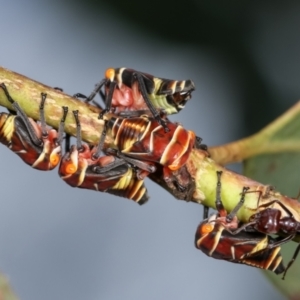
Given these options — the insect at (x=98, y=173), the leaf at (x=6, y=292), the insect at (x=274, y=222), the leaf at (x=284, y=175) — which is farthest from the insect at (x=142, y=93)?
the leaf at (x=6, y=292)

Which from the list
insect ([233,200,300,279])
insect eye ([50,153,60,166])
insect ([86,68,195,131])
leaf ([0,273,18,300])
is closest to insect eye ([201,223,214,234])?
insect ([233,200,300,279])

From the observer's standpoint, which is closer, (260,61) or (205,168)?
(205,168)

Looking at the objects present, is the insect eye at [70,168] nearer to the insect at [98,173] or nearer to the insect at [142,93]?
the insect at [98,173]

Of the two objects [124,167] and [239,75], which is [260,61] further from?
[124,167]

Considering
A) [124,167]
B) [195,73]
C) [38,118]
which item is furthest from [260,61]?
[38,118]

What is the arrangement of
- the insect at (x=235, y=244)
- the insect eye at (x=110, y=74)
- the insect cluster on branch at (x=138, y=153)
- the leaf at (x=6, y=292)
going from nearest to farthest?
the leaf at (x=6, y=292) → the insect cluster on branch at (x=138, y=153) → the insect at (x=235, y=244) → the insect eye at (x=110, y=74)

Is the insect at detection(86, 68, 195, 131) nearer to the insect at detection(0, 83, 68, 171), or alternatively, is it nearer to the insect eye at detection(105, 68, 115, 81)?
Answer: the insect eye at detection(105, 68, 115, 81)

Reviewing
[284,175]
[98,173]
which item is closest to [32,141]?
[98,173]

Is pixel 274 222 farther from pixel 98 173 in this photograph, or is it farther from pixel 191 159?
pixel 98 173
